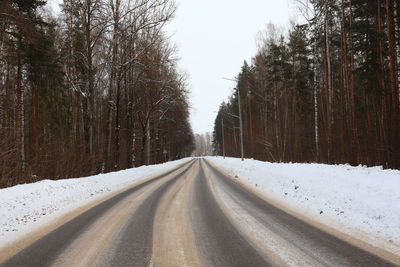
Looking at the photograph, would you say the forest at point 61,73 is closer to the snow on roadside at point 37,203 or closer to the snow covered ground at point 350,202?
the snow on roadside at point 37,203

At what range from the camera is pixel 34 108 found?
20422 millimetres

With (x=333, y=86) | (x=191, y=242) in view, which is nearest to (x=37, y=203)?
(x=191, y=242)

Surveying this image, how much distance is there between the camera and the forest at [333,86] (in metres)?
16.6

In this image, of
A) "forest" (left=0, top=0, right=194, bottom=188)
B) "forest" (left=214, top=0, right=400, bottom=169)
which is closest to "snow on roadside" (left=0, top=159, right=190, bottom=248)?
"forest" (left=0, top=0, right=194, bottom=188)

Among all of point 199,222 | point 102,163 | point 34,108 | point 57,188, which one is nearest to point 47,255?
point 199,222

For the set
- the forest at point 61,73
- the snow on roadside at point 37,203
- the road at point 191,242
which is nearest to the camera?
the road at point 191,242

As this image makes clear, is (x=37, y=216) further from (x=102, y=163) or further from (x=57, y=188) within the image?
(x=102, y=163)

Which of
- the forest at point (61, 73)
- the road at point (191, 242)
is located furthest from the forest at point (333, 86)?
the forest at point (61, 73)

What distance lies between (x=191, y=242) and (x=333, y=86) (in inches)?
1239

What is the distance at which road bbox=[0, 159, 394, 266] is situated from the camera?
157 inches

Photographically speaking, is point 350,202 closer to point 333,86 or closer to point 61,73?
point 61,73

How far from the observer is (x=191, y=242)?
189 inches

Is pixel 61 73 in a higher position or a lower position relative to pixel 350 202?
higher

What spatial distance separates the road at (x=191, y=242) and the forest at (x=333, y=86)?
9.68 metres
